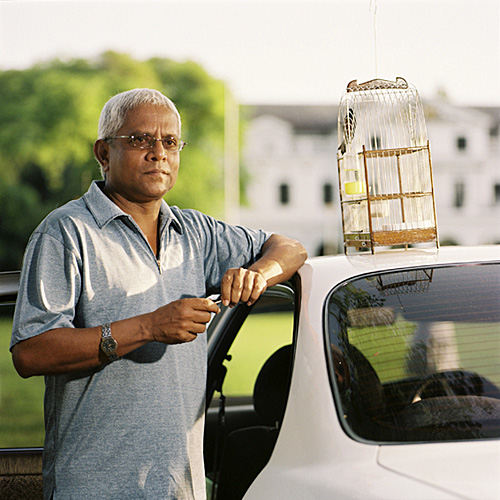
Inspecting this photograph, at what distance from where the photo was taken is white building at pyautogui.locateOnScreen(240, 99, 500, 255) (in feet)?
184

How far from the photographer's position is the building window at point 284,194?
56844 mm

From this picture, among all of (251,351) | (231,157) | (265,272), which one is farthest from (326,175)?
(265,272)

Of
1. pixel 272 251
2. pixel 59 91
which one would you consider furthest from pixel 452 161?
pixel 272 251

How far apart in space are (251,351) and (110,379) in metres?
23.0

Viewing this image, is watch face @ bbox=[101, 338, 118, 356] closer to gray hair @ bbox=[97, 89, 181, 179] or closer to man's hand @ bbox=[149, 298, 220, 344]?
man's hand @ bbox=[149, 298, 220, 344]

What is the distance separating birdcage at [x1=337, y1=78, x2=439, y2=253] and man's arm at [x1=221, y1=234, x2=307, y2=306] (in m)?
0.30

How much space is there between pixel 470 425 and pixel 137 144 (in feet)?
4.36

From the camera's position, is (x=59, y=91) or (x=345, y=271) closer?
(x=345, y=271)

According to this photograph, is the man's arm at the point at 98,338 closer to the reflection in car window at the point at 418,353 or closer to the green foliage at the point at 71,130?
the reflection in car window at the point at 418,353

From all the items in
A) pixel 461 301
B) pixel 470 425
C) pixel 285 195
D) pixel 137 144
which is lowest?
pixel 470 425

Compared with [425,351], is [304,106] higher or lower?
higher

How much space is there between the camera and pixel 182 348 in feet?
7.93

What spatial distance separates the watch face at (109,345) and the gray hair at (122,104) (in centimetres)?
75

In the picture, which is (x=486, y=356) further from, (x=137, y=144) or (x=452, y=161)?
(x=452, y=161)
